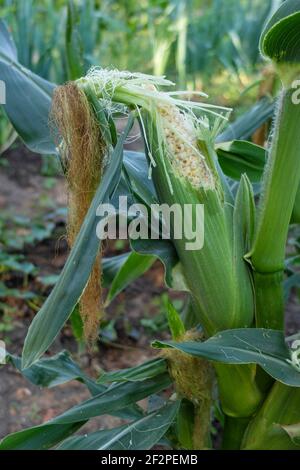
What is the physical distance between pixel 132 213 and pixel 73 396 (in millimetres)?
714

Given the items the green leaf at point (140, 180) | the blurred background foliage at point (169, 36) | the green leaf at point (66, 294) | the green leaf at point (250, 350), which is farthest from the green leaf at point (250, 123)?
the blurred background foliage at point (169, 36)

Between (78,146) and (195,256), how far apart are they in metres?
0.22

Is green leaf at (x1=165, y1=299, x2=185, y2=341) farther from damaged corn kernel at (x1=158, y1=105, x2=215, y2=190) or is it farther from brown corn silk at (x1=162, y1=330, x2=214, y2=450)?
damaged corn kernel at (x1=158, y1=105, x2=215, y2=190)

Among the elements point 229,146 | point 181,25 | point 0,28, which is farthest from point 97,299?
point 181,25

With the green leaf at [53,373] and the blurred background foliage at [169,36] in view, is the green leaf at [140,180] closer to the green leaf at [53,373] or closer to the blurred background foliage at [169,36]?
the green leaf at [53,373]

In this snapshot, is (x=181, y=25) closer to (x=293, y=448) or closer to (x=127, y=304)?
(x=127, y=304)

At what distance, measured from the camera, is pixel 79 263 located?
0.69m

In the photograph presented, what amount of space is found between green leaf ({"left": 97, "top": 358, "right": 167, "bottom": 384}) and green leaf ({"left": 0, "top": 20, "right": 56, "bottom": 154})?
1.20 ft

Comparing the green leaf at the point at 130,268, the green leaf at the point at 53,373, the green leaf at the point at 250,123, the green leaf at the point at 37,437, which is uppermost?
the green leaf at the point at 250,123

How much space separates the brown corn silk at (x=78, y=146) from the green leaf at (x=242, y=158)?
0.30 m

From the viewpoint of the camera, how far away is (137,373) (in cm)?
97

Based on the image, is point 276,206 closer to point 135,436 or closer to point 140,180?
point 140,180

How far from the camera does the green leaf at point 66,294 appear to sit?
67 centimetres

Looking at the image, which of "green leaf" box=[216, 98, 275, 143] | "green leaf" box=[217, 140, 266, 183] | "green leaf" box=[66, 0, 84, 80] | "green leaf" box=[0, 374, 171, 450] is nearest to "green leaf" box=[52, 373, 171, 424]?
"green leaf" box=[0, 374, 171, 450]
